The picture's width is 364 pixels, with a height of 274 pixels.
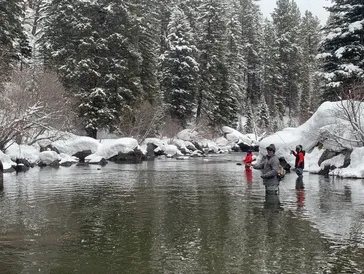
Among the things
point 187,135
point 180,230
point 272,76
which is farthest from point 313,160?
point 272,76

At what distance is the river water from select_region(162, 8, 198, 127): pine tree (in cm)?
3601

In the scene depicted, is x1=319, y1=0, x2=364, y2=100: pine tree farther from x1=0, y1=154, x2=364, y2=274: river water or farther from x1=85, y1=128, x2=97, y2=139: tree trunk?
x1=85, y1=128, x2=97, y2=139: tree trunk

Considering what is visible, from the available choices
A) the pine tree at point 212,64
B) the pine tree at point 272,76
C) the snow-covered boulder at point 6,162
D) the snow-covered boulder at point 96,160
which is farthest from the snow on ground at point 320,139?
the pine tree at point 272,76

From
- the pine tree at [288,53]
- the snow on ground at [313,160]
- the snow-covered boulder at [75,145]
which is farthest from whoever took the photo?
the pine tree at [288,53]

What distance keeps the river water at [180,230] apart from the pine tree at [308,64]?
52.9 meters

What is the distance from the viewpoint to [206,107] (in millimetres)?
56406

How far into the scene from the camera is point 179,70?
51781mm

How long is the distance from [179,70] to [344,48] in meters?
24.9

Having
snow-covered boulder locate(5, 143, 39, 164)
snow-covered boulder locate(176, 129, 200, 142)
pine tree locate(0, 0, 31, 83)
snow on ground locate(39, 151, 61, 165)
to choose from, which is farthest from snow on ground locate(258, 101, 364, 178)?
snow-covered boulder locate(176, 129, 200, 142)

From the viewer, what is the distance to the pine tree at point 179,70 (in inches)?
2016

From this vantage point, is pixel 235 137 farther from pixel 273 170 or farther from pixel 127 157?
pixel 273 170

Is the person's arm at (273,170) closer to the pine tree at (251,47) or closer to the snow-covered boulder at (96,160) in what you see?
the snow-covered boulder at (96,160)

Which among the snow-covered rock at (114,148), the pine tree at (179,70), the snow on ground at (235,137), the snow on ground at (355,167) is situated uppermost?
the pine tree at (179,70)

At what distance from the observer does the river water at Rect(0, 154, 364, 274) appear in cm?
682
